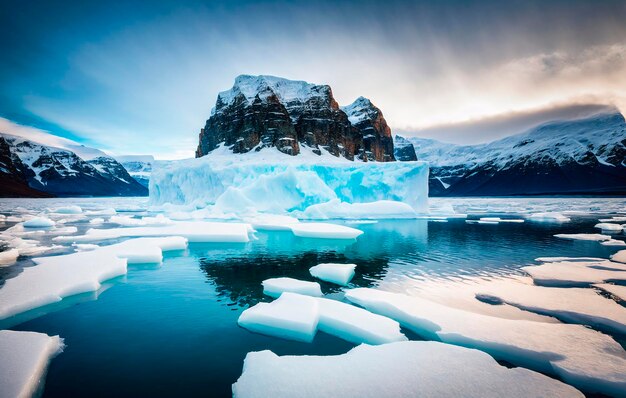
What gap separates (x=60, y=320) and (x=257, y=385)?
4260mm

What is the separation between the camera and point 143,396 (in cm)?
325

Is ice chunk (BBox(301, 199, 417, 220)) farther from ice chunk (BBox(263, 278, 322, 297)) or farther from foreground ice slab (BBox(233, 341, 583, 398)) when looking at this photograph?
foreground ice slab (BBox(233, 341, 583, 398))

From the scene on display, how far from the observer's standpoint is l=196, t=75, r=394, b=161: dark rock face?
53.5m

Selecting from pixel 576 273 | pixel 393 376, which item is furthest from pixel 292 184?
pixel 393 376

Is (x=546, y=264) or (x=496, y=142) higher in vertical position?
(x=496, y=142)

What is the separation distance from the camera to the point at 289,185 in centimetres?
2527

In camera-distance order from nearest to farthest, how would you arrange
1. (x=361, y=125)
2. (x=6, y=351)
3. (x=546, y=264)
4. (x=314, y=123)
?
(x=6, y=351)
(x=546, y=264)
(x=314, y=123)
(x=361, y=125)

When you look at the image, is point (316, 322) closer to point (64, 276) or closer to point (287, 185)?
point (64, 276)

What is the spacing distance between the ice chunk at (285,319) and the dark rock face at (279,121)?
48060mm

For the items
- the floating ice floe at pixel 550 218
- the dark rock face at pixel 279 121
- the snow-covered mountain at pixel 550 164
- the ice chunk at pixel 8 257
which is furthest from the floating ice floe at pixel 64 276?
the snow-covered mountain at pixel 550 164

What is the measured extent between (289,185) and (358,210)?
243 inches

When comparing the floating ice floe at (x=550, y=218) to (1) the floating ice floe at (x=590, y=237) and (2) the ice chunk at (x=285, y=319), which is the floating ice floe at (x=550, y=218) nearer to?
(1) the floating ice floe at (x=590, y=237)

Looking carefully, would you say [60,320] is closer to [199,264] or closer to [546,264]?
[199,264]

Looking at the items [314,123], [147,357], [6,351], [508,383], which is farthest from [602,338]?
[314,123]
